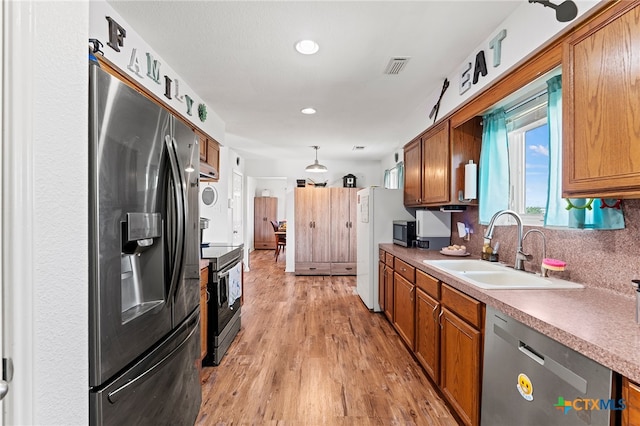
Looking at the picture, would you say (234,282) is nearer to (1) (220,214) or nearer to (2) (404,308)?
(1) (220,214)

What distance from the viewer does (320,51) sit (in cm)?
217

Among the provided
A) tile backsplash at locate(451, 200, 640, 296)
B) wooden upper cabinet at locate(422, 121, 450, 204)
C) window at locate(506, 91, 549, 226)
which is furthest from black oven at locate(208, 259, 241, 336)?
window at locate(506, 91, 549, 226)

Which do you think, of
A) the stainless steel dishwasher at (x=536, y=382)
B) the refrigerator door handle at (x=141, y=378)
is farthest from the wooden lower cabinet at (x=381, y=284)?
the refrigerator door handle at (x=141, y=378)

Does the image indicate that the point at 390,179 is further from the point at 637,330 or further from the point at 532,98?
the point at 637,330

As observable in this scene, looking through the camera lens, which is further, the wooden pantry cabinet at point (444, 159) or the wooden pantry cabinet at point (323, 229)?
the wooden pantry cabinet at point (323, 229)

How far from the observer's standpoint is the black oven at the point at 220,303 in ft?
8.14

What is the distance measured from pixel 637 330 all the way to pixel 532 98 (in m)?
1.68

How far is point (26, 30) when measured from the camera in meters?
0.60

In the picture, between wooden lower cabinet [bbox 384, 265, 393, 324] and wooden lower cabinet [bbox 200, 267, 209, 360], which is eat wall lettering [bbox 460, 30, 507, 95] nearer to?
wooden lower cabinet [bbox 384, 265, 393, 324]

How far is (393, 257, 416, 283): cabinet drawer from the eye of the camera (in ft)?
8.56

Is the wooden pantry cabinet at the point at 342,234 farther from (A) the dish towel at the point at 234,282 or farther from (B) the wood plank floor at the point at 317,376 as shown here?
(A) the dish towel at the point at 234,282

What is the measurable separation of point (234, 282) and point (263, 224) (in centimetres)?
709

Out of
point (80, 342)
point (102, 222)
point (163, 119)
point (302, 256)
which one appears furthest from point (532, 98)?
point (302, 256)

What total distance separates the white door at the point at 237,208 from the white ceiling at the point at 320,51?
235 centimetres
